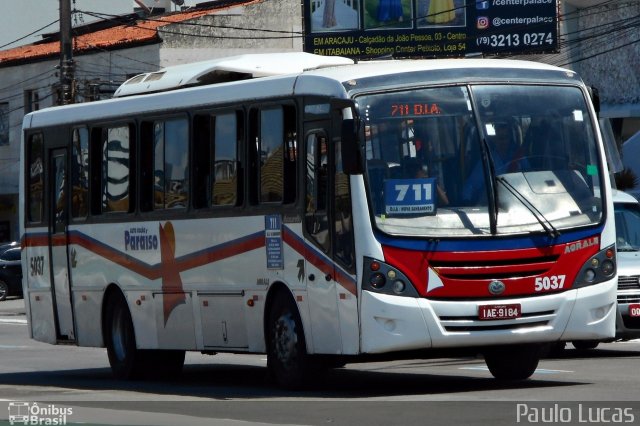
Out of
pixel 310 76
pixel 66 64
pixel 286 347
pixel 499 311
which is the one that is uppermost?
pixel 66 64

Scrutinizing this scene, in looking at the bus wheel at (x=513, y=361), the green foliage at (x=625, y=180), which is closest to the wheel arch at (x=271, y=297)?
the bus wheel at (x=513, y=361)

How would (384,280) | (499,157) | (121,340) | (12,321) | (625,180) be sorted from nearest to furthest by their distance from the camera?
1. (384,280)
2. (499,157)
3. (121,340)
4. (625,180)
5. (12,321)

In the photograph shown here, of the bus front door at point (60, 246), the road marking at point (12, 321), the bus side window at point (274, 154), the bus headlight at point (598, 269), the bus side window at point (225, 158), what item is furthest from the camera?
the road marking at point (12, 321)

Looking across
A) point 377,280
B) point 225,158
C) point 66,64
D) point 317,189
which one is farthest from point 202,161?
point 66,64

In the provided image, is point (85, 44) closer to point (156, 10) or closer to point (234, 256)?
point (156, 10)

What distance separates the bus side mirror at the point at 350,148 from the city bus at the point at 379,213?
0.06 ft

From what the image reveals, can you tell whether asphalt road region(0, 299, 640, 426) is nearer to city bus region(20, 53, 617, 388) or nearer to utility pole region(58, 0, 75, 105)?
city bus region(20, 53, 617, 388)

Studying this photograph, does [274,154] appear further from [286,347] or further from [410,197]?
[410,197]

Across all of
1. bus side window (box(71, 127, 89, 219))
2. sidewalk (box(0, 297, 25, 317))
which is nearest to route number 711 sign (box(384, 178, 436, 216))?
bus side window (box(71, 127, 89, 219))

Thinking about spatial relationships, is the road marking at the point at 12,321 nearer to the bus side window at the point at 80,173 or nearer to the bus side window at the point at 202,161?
the bus side window at the point at 80,173

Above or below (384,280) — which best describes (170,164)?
above

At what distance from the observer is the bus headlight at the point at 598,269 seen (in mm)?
14000

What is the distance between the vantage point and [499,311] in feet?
44.6

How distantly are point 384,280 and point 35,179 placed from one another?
25.1 feet
